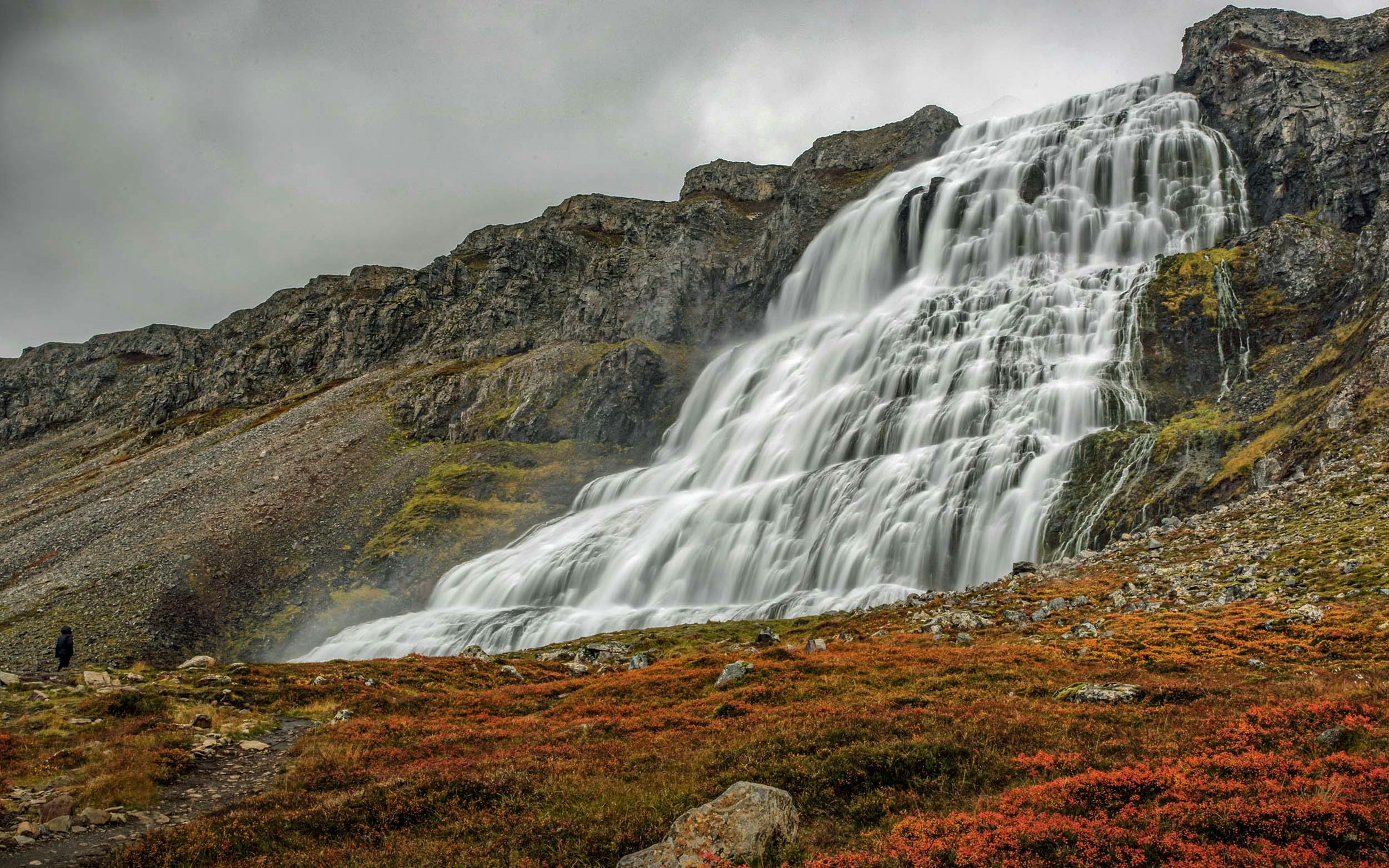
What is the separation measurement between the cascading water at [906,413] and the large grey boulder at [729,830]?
26.6 m

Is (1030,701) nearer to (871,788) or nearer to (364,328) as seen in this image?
(871,788)

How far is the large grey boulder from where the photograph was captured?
26.9ft

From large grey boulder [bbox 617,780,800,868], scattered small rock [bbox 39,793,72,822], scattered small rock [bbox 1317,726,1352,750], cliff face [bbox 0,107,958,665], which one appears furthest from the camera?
cliff face [bbox 0,107,958,665]

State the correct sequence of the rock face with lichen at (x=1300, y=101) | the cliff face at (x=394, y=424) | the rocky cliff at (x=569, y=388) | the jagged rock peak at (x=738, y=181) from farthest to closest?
the jagged rock peak at (x=738, y=181) → the cliff face at (x=394, y=424) → the rock face with lichen at (x=1300, y=101) → the rocky cliff at (x=569, y=388)

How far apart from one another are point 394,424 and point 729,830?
90.9 metres

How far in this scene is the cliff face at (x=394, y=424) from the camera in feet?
188

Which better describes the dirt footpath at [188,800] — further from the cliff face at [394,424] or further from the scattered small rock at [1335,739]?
the cliff face at [394,424]

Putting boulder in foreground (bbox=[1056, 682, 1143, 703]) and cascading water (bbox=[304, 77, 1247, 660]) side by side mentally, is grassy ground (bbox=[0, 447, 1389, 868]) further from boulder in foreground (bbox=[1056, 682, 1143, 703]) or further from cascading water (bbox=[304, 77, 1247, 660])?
cascading water (bbox=[304, 77, 1247, 660])

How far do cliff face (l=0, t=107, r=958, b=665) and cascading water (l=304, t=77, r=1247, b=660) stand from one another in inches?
342

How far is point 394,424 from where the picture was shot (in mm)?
90250

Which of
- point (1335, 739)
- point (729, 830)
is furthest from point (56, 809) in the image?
point (1335, 739)

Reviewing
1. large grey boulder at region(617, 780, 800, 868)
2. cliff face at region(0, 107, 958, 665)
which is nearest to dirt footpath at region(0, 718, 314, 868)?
large grey boulder at region(617, 780, 800, 868)

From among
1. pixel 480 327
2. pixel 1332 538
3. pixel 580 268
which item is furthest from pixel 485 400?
pixel 1332 538

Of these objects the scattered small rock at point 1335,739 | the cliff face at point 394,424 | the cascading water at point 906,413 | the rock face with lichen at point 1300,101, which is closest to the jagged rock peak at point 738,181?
the cliff face at point 394,424
